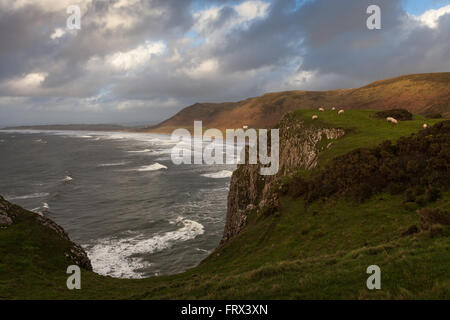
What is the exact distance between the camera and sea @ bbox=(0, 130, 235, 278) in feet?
98.9

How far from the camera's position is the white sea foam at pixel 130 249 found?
2709cm

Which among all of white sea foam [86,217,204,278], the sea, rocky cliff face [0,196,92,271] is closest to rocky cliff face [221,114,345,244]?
the sea

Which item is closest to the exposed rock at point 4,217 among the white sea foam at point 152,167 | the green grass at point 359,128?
the green grass at point 359,128

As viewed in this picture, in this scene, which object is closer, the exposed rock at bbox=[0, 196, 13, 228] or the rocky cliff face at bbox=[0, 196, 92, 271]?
the rocky cliff face at bbox=[0, 196, 92, 271]

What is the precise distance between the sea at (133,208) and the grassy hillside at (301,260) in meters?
10.9

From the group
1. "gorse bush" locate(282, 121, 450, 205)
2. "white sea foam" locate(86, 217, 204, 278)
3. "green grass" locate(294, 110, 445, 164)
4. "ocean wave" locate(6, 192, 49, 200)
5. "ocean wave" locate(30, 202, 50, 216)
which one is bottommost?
"white sea foam" locate(86, 217, 204, 278)

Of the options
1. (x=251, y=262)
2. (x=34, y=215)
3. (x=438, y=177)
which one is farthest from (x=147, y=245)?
(x=438, y=177)

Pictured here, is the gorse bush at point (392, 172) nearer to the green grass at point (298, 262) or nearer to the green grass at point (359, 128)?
the green grass at point (298, 262)

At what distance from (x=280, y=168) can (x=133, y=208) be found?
1006 inches

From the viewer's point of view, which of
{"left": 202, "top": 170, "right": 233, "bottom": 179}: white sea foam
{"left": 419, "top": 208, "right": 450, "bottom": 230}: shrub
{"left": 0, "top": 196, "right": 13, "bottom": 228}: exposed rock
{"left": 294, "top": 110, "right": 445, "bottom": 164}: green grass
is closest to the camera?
{"left": 419, "top": 208, "right": 450, "bottom": 230}: shrub

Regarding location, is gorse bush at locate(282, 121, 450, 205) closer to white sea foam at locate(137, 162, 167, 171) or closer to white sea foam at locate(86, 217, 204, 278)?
white sea foam at locate(86, 217, 204, 278)

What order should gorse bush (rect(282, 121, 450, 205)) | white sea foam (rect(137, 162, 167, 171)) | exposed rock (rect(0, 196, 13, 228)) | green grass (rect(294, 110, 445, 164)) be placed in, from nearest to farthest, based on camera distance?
gorse bush (rect(282, 121, 450, 205)), exposed rock (rect(0, 196, 13, 228)), green grass (rect(294, 110, 445, 164)), white sea foam (rect(137, 162, 167, 171))
